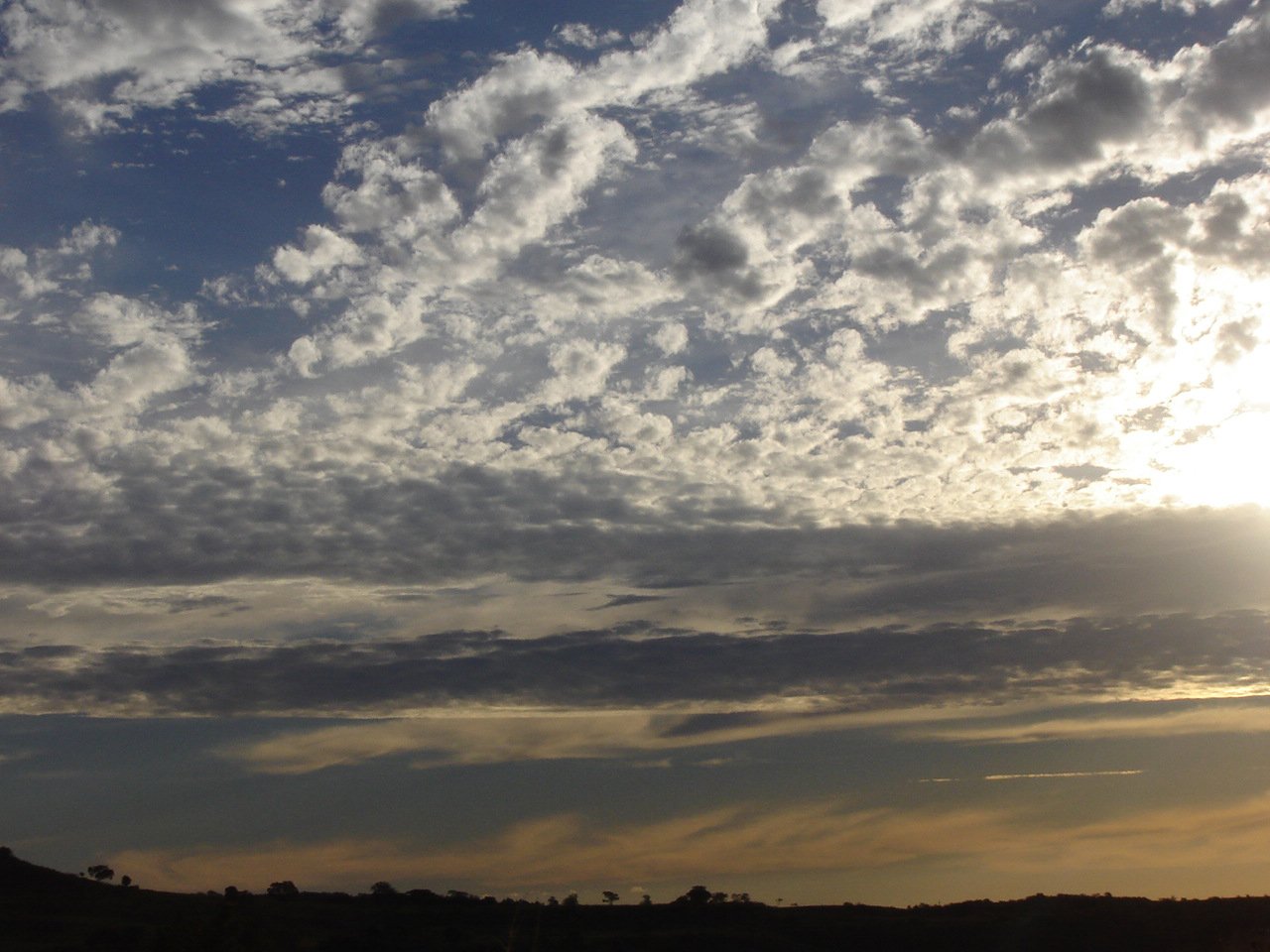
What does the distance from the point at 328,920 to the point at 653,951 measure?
94.2 feet

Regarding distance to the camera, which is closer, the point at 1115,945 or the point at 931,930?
the point at 1115,945

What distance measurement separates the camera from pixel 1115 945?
96875 millimetres

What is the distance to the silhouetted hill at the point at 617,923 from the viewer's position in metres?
89.2

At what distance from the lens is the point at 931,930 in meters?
104

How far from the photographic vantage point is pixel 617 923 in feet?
352

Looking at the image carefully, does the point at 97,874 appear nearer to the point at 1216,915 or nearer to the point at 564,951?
the point at 564,951

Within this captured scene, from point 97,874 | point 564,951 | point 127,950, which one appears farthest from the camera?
point 97,874

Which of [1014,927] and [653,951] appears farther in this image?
[1014,927]

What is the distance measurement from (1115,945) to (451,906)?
5976 centimetres

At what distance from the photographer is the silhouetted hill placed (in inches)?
3514

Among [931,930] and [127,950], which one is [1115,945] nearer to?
[931,930]

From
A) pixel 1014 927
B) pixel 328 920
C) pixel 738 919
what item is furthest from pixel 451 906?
pixel 1014 927

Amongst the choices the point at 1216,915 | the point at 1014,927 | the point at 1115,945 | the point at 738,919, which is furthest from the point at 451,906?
the point at 1216,915

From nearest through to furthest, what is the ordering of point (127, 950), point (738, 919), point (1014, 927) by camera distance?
point (127, 950) → point (1014, 927) → point (738, 919)
